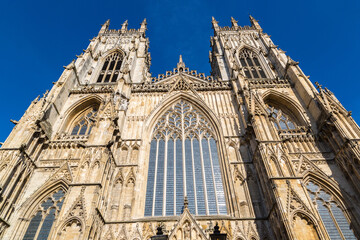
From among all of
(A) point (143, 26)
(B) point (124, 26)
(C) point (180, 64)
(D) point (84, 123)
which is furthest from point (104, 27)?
(D) point (84, 123)

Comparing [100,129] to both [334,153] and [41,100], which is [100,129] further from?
[334,153]

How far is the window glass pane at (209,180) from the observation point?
12586 millimetres

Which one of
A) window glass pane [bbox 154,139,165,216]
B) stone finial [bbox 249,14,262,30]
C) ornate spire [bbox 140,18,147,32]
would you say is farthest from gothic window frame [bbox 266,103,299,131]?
ornate spire [bbox 140,18,147,32]

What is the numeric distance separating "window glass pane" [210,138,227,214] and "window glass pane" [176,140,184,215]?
199cm

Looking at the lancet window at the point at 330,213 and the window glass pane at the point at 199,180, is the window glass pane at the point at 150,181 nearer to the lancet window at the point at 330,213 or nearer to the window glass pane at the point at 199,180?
the window glass pane at the point at 199,180

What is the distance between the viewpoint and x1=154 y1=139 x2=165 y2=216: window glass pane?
12680 mm

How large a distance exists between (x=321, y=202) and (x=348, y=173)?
7.10 ft

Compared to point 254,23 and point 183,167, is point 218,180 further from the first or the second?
point 254,23

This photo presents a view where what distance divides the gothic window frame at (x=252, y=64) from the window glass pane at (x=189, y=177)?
35.0 ft

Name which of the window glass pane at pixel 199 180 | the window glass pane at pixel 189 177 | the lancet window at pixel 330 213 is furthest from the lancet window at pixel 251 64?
the lancet window at pixel 330 213

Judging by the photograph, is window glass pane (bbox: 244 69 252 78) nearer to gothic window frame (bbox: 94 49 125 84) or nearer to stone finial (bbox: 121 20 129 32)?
gothic window frame (bbox: 94 49 125 84)

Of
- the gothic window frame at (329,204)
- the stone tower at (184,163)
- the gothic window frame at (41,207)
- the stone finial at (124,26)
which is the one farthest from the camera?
the stone finial at (124,26)

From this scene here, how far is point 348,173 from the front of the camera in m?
12.6

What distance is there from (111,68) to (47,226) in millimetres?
17445
